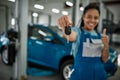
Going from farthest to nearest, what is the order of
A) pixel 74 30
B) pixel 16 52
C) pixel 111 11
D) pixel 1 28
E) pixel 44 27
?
pixel 111 11 < pixel 1 28 < pixel 44 27 < pixel 16 52 < pixel 74 30

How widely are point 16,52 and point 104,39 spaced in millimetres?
2910

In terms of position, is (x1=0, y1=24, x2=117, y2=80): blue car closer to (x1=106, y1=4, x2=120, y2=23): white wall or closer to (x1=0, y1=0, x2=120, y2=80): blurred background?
(x1=0, y1=0, x2=120, y2=80): blurred background

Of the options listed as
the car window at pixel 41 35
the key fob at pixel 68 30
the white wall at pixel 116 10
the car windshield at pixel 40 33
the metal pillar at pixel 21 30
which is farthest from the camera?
the white wall at pixel 116 10

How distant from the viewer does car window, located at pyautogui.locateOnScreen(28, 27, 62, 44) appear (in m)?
5.81

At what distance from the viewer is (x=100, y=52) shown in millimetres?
2145

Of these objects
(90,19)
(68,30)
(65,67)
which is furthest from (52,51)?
(68,30)

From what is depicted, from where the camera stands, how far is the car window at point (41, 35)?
19.0 ft

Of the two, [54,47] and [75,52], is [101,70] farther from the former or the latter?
[54,47]

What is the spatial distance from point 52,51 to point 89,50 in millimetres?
3683

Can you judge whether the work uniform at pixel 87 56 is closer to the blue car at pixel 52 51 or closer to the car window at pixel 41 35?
the blue car at pixel 52 51

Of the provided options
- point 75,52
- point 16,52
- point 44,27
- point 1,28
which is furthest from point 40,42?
point 1,28

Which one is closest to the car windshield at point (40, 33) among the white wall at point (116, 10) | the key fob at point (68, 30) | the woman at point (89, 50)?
the woman at point (89, 50)

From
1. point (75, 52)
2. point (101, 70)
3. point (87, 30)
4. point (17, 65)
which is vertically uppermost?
point (87, 30)

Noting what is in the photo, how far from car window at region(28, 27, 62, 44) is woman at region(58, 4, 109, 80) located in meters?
3.59
